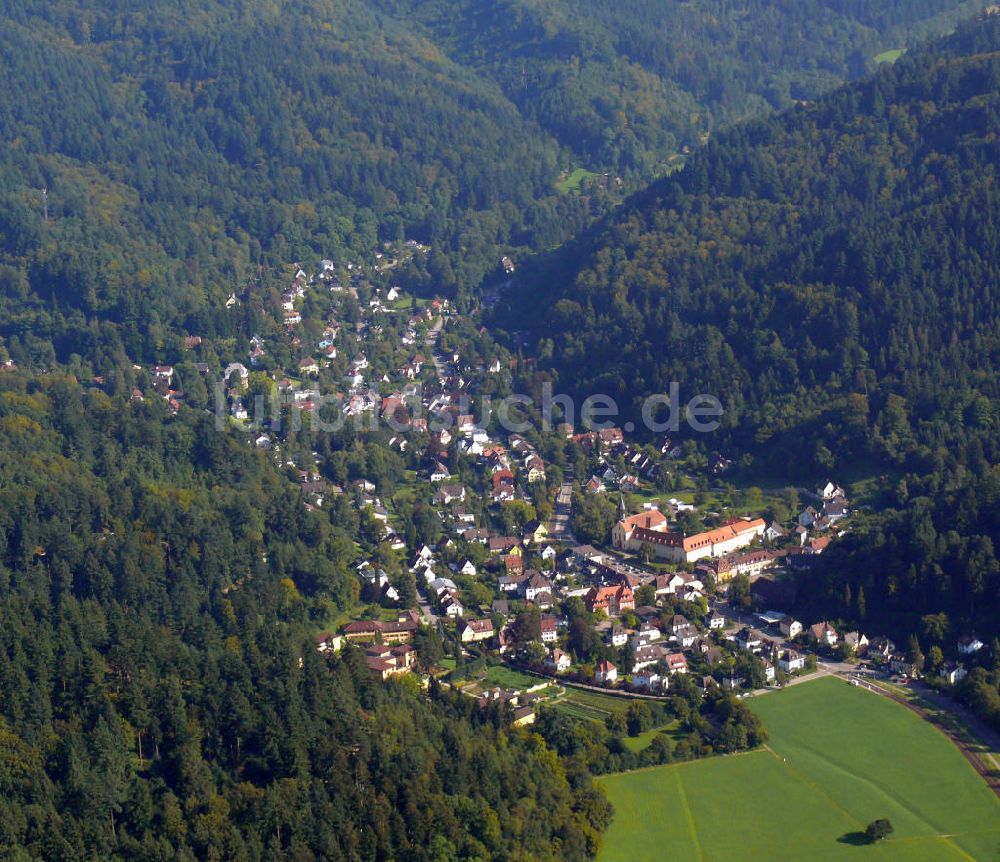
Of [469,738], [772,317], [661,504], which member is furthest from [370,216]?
[469,738]

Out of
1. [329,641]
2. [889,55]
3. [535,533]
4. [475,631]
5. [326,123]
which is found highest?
[889,55]

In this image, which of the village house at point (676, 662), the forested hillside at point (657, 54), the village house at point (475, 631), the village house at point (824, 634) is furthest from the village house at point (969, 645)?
the forested hillside at point (657, 54)

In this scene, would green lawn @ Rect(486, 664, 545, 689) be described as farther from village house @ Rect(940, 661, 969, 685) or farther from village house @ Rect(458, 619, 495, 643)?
village house @ Rect(940, 661, 969, 685)

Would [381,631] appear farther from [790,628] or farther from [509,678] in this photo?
[790,628]

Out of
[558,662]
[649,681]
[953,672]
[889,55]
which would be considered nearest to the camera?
[953,672]

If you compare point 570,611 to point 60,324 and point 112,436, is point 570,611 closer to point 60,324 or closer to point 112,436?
point 112,436

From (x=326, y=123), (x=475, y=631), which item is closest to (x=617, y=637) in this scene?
(x=475, y=631)
